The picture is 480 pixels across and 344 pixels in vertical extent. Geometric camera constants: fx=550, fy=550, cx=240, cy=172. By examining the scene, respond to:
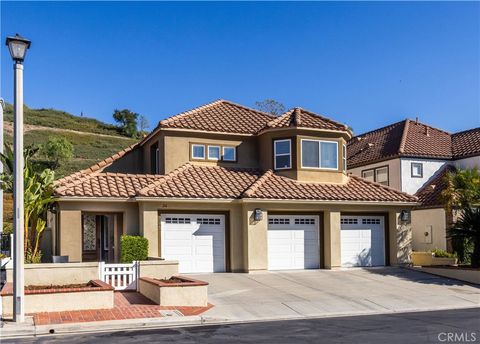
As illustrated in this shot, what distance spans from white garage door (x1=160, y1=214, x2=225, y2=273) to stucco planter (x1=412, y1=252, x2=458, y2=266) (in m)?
9.53

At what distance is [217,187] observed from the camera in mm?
21297

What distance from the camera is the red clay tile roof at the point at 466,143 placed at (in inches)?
1234

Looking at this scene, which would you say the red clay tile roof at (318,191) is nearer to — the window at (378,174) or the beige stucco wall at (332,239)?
the beige stucco wall at (332,239)

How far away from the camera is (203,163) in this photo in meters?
23.5

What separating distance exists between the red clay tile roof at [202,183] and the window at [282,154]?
1035 mm

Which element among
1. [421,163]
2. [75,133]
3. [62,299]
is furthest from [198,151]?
[75,133]

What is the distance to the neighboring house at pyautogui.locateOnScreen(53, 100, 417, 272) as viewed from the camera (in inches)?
786

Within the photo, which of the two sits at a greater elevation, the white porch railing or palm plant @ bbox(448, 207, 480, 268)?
palm plant @ bbox(448, 207, 480, 268)

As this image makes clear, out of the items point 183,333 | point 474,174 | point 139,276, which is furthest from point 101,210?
point 474,174

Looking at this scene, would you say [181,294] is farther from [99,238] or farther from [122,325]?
[99,238]

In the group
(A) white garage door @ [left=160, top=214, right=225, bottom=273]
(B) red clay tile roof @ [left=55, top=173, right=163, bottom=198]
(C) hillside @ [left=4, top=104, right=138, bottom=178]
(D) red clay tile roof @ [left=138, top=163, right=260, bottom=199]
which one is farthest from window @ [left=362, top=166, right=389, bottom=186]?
(C) hillside @ [left=4, top=104, right=138, bottom=178]

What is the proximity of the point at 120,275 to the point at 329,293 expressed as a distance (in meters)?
6.45

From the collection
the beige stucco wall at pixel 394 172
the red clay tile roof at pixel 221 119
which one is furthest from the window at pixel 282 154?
the beige stucco wall at pixel 394 172

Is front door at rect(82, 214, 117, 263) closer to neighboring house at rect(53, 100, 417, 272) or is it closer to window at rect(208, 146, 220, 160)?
neighboring house at rect(53, 100, 417, 272)
